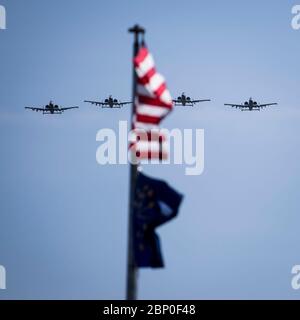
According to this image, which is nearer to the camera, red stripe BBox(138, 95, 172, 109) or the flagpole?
the flagpole

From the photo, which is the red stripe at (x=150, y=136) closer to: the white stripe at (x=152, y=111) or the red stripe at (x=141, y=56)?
the white stripe at (x=152, y=111)

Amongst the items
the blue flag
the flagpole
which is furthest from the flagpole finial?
the blue flag

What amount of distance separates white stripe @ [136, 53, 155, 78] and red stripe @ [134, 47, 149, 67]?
0.07m

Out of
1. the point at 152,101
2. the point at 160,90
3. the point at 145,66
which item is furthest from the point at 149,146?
the point at 145,66

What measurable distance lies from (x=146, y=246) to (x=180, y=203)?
142 centimetres

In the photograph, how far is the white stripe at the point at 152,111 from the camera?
17781mm

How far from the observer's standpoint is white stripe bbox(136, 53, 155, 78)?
17.6m

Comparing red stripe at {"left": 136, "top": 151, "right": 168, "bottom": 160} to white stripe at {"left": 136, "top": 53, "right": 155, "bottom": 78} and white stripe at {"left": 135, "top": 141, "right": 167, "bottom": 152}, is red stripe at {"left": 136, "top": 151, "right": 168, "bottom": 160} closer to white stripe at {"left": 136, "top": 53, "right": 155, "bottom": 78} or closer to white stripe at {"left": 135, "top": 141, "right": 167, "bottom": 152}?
white stripe at {"left": 135, "top": 141, "right": 167, "bottom": 152}

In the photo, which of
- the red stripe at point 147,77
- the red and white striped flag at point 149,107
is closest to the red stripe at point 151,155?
the red and white striped flag at point 149,107

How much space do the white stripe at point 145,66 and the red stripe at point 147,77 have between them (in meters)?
0.06

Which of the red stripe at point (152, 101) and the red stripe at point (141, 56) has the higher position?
the red stripe at point (141, 56)
